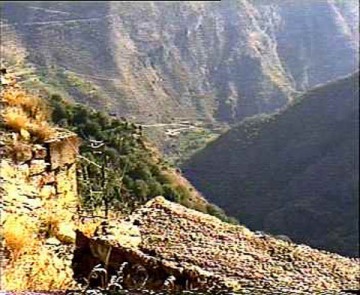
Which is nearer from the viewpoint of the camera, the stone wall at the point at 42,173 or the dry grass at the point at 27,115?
the stone wall at the point at 42,173

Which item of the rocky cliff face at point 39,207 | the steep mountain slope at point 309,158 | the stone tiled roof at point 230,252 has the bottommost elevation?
the steep mountain slope at point 309,158

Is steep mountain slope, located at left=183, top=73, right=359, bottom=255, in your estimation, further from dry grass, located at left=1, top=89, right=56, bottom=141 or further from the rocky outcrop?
dry grass, located at left=1, top=89, right=56, bottom=141

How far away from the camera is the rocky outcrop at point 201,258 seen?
2.10 meters

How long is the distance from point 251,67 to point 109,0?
3.62 metres

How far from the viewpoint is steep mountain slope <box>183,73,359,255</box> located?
14.3m

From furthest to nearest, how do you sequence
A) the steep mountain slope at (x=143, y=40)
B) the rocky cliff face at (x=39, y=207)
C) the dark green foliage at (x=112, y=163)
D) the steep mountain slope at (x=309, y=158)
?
1. the steep mountain slope at (x=309, y=158)
2. the dark green foliage at (x=112, y=163)
3. the steep mountain slope at (x=143, y=40)
4. the rocky cliff face at (x=39, y=207)

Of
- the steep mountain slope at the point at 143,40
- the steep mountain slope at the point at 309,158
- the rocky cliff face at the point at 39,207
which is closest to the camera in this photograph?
the rocky cliff face at the point at 39,207

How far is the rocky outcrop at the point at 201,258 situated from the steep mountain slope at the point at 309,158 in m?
9.42

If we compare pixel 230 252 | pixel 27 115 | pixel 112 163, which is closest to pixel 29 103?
pixel 27 115

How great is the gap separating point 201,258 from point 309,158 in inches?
538

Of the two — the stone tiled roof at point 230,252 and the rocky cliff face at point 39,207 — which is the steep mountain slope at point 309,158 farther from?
the rocky cliff face at point 39,207

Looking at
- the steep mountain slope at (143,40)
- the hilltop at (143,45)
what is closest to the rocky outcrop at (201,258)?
the hilltop at (143,45)

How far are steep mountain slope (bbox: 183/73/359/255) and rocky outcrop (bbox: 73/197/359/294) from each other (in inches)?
371

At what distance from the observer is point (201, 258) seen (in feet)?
8.11
